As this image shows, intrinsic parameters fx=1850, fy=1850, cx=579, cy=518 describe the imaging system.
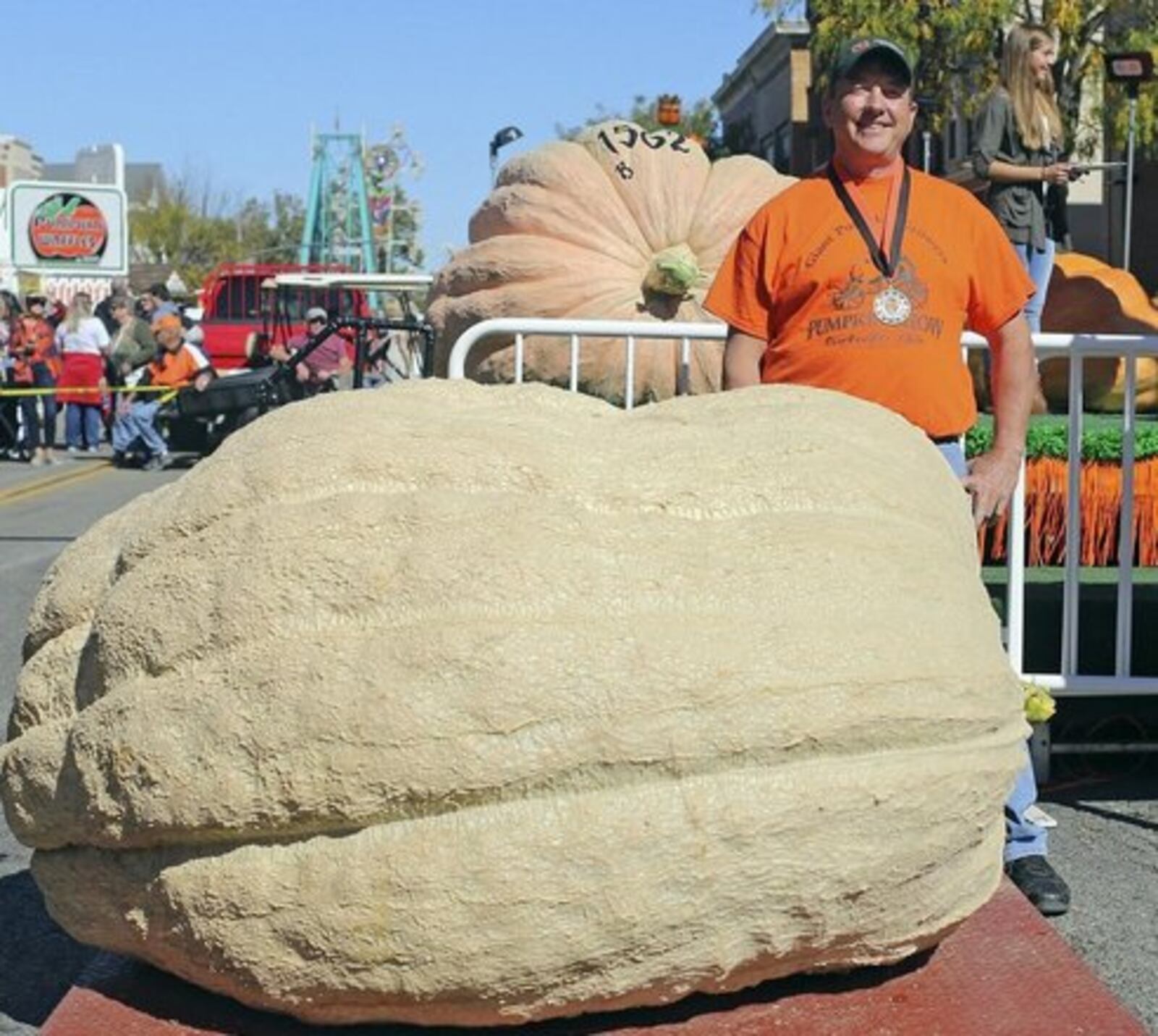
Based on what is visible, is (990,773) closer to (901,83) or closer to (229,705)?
(229,705)

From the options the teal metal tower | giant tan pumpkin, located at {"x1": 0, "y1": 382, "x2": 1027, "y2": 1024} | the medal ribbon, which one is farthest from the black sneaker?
the teal metal tower

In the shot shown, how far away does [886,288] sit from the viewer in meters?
4.25

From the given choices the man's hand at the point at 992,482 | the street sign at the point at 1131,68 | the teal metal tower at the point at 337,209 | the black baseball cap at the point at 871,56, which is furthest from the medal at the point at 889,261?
the teal metal tower at the point at 337,209

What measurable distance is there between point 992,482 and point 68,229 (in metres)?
33.9

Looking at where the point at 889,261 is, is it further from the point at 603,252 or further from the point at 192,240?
the point at 192,240

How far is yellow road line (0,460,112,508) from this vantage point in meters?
16.4

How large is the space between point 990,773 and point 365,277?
14.3m

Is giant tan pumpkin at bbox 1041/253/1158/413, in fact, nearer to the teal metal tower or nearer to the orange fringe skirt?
the orange fringe skirt

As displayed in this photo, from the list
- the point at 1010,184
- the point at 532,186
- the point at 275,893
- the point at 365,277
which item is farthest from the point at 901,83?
the point at 365,277

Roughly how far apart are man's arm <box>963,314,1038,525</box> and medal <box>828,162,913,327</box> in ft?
1.08

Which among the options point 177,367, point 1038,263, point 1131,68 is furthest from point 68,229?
point 1038,263

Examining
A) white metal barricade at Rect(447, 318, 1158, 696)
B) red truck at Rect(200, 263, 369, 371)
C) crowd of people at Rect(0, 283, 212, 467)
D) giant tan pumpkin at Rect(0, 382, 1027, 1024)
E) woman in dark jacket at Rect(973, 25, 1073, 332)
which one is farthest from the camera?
red truck at Rect(200, 263, 369, 371)

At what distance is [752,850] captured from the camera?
287cm

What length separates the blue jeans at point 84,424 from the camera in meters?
22.0
